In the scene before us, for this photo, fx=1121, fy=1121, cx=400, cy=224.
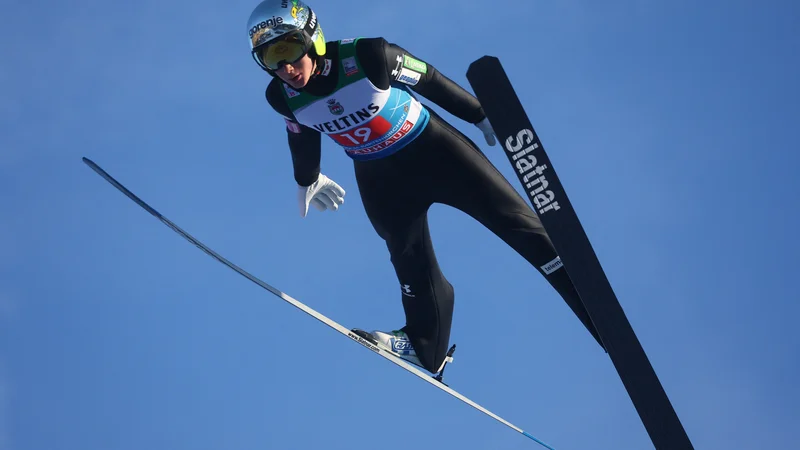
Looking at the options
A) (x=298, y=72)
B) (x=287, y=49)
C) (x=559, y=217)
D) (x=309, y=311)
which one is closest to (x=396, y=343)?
(x=309, y=311)

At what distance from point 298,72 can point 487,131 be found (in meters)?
1.35

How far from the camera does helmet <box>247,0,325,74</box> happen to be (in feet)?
22.5

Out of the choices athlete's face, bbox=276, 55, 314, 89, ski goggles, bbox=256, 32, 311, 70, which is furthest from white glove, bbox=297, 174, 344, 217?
ski goggles, bbox=256, 32, 311, 70

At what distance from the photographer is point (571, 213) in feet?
22.4

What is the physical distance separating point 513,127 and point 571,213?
631 millimetres

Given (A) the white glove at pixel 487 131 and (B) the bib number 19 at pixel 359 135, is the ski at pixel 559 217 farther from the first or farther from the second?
(B) the bib number 19 at pixel 359 135

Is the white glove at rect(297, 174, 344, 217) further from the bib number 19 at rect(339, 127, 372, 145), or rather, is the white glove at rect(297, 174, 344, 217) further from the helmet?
the helmet

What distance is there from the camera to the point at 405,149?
7.41 m

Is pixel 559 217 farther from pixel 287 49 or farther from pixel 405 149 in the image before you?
pixel 287 49

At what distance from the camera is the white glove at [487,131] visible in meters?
7.45

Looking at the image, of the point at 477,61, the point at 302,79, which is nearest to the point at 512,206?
the point at 477,61

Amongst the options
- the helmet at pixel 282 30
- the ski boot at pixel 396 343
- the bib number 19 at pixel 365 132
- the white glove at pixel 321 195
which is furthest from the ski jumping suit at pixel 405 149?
the ski boot at pixel 396 343

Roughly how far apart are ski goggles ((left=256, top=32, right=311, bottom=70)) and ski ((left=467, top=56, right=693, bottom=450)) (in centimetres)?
104

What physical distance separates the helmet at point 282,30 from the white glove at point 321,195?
132 centimetres
